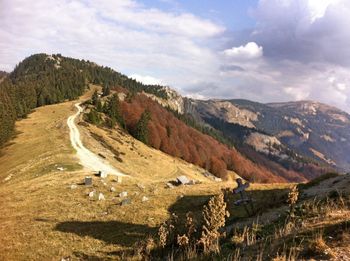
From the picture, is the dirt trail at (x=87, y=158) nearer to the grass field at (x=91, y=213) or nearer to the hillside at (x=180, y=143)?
the grass field at (x=91, y=213)

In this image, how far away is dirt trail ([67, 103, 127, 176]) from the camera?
6344cm

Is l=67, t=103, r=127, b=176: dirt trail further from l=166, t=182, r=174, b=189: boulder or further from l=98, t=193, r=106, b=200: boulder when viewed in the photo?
l=98, t=193, r=106, b=200: boulder

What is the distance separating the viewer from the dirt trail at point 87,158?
6344 centimetres

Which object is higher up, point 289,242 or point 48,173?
point 289,242

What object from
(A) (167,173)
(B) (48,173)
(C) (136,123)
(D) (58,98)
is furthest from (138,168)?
(D) (58,98)

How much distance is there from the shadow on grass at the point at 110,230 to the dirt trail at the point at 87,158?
97.2 ft

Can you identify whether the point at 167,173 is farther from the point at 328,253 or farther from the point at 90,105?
the point at 328,253

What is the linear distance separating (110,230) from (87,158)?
47545 millimetres

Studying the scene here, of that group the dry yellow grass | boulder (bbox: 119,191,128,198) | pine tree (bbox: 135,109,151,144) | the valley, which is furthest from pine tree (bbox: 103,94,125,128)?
boulder (bbox: 119,191,128,198)

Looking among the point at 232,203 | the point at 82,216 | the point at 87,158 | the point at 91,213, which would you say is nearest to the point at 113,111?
the point at 87,158

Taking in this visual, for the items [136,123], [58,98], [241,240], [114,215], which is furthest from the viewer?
[58,98]

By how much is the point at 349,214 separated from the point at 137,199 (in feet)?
61.8

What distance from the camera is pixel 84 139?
293ft

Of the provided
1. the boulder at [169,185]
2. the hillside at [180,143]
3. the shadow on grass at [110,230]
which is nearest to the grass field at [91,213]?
the shadow on grass at [110,230]
